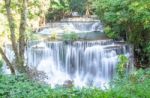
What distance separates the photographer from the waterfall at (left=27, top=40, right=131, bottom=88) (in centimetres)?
1565

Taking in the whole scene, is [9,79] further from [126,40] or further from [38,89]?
[126,40]

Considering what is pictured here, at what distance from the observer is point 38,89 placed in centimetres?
506

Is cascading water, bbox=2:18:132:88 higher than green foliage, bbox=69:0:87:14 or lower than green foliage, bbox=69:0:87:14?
lower

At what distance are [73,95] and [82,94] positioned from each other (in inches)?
4.9

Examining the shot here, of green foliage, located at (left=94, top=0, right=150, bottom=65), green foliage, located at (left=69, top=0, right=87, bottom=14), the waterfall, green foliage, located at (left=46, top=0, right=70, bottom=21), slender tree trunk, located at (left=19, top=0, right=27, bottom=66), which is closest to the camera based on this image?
slender tree trunk, located at (left=19, top=0, right=27, bottom=66)

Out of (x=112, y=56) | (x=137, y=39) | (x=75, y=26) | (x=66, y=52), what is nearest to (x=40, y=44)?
(x=66, y=52)

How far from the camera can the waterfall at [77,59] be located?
51.3 feet

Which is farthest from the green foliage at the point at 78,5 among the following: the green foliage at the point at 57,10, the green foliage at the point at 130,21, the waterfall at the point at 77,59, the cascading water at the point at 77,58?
the green foliage at the point at 130,21

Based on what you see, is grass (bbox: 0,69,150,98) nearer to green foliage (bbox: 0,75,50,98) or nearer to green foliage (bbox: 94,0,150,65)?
green foliage (bbox: 0,75,50,98)

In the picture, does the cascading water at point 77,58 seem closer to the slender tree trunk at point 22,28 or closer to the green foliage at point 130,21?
the green foliage at point 130,21

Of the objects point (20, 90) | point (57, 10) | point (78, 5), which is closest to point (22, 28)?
point (20, 90)

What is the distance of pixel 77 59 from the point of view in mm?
16594

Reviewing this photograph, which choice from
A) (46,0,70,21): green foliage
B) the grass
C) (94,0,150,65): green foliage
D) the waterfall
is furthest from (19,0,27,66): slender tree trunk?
(46,0,70,21): green foliage

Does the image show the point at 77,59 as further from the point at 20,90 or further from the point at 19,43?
the point at 20,90
